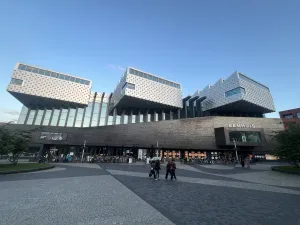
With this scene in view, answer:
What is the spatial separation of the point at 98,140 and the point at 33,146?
16569mm

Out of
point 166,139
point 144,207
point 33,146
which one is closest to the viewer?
point 144,207

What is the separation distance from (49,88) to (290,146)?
65632 millimetres

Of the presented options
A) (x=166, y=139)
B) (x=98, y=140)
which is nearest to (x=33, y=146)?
(x=98, y=140)

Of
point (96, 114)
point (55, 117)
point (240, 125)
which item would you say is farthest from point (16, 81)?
point (240, 125)

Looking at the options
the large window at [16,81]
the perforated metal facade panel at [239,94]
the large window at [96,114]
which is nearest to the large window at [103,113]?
the large window at [96,114]

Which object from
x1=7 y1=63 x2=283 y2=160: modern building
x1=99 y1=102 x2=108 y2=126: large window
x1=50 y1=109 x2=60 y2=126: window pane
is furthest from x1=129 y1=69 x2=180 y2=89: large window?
x1=50 y1=109 x2=60 y2=126: window pane

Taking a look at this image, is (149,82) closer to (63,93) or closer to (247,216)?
(63,93)

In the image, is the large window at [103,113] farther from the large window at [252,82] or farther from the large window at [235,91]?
the large window at [252,82]

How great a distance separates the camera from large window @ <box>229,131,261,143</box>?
44969mm

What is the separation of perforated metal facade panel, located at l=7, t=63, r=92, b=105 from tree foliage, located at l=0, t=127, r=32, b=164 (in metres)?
43.5

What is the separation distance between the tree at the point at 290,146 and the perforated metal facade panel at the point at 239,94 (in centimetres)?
3816

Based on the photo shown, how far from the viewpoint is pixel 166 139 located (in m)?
43.2

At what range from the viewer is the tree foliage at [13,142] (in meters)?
15.0

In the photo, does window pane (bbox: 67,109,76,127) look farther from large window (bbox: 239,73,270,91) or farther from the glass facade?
large window (bbox: 239,73,270,91)
